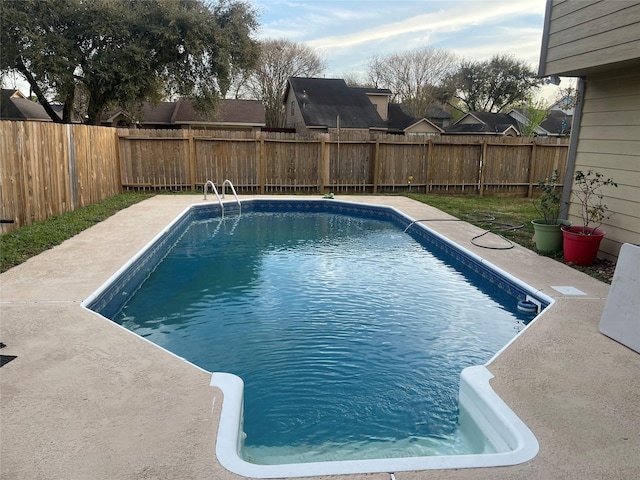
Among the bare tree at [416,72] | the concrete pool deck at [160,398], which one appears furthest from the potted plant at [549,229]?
the bare tree at [416,72]

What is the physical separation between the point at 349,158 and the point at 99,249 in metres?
8.12

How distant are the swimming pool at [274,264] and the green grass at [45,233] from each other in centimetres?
120

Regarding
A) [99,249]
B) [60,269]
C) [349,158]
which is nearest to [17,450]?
[60,269]

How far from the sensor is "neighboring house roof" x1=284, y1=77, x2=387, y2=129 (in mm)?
23828

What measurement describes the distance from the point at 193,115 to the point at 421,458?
25.1 meters

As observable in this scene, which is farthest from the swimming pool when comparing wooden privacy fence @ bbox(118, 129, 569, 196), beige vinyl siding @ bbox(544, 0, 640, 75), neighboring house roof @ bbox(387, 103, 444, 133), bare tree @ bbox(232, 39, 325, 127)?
bare tree @ bbox(232, 39, 325, 127)

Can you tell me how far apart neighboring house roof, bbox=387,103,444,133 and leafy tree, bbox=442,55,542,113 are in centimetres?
1070

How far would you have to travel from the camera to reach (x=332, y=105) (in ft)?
80.9

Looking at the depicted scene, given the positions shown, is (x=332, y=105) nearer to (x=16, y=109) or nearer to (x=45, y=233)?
(x=16, y=109)

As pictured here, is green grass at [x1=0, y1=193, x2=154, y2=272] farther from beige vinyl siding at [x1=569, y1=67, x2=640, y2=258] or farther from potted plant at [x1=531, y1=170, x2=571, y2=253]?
beige vinyl siding at [x1=569, y1=67, x2=640, y2=258]

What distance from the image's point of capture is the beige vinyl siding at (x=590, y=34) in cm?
447

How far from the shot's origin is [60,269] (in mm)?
4902

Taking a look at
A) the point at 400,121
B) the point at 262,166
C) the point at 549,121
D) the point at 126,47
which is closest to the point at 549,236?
the point at 262,166

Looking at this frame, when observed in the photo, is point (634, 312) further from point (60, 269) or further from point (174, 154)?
point (174, 154)
